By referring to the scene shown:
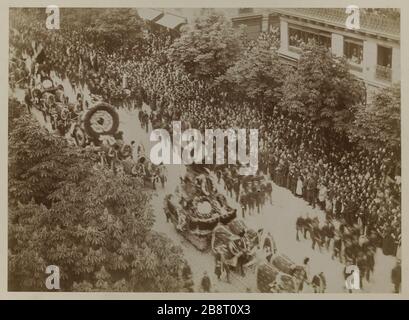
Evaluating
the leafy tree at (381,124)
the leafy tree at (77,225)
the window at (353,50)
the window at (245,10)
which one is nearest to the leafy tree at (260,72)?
the window at (245,10)

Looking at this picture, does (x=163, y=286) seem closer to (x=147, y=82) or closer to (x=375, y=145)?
(x=147, y=82)

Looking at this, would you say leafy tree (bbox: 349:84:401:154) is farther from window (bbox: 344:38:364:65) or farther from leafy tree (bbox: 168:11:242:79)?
leafy tree (bbox: 168:11:242:79)

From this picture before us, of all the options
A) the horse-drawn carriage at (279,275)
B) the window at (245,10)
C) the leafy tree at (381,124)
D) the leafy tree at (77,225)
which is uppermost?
the window at (245,10)

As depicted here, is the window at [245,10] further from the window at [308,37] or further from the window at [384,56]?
the window at [384,56]

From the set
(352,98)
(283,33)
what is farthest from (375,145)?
(283,33)

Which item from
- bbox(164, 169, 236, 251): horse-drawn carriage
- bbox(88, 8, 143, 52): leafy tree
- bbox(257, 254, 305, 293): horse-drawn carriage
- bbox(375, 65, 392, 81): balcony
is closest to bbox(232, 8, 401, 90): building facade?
bbox(375, 65, 392, 81): balcony
